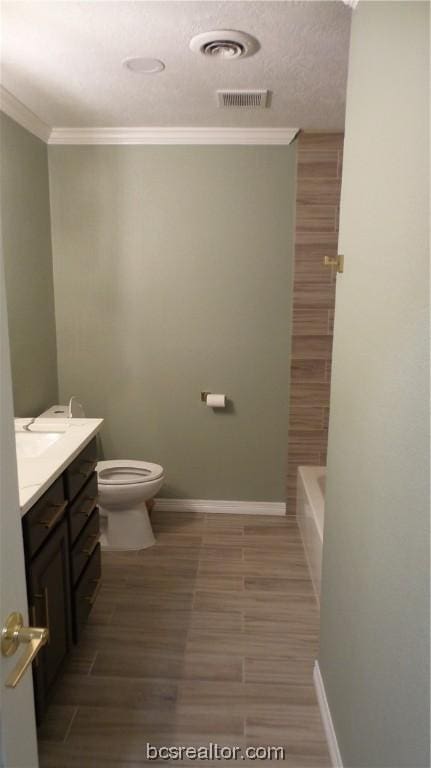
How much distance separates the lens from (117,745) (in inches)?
71.1

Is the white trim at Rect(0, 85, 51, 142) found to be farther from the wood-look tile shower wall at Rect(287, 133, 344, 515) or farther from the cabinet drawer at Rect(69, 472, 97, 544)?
the cabinet drawer at Rect(69, 472, 97, 544)

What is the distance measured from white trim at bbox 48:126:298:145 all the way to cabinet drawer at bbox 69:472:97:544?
2.04 metres

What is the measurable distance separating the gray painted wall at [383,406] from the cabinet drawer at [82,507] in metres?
0.98

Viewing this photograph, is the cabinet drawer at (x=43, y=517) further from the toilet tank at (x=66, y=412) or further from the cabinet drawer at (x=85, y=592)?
the toilet tank at (x=66, y=412)

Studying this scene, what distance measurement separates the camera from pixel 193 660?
87.4 inches

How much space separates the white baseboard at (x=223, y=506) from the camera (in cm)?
358

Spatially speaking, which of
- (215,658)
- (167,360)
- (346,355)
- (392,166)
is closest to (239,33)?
(392,166)

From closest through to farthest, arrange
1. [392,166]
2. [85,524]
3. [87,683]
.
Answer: [392,166] < [87,683] < [85,524]

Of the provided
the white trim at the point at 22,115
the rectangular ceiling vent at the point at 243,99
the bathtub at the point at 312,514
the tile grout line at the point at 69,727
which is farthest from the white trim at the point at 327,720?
the white trim at the point at 22,115

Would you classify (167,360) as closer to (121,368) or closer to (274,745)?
(121,368)

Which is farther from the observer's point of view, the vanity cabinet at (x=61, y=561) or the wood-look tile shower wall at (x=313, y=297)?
the wood-look tile shower wall at (x=313, y=297)

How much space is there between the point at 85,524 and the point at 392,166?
5.84 ft

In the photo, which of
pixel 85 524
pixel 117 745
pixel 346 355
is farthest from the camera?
pixel 85 524
